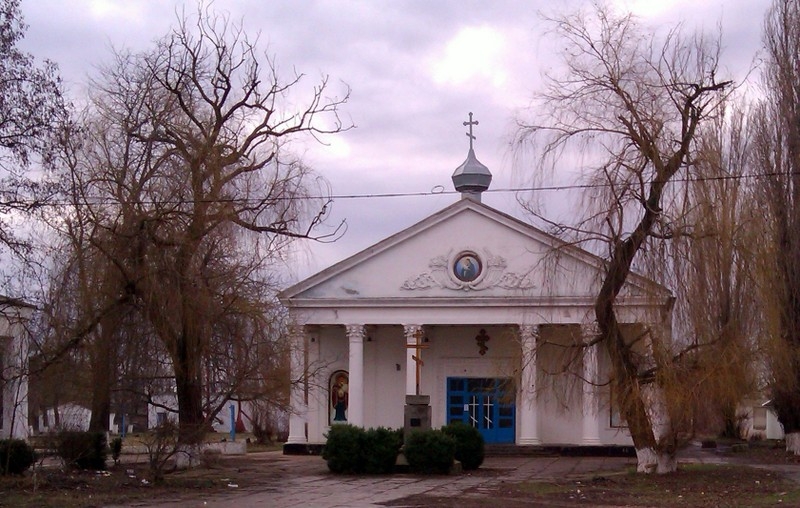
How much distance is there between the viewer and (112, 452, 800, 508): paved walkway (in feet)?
63.5

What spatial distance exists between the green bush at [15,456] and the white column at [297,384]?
7.03 m

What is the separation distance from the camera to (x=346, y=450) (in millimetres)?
26469

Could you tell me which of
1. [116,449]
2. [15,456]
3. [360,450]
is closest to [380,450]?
[360,450]

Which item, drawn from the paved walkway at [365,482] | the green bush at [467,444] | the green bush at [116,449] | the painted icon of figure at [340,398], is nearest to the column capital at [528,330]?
the paved walkway at [365,482]

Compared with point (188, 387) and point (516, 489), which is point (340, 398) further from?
point (516, 489)

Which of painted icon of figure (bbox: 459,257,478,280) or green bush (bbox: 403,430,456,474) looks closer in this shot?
green bush (bbox: 403,430,456,474)

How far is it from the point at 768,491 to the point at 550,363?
264 inches

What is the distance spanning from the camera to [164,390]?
27156mm

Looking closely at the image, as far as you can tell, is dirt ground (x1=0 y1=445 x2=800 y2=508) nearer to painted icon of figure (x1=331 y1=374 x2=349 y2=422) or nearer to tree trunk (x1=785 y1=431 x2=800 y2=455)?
tree trunk (x1=785 y1=431 x2=800 y2=455)

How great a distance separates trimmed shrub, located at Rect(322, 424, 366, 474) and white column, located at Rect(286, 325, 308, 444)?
1.85 metres

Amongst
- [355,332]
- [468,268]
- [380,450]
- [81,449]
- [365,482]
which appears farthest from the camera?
[355,332]

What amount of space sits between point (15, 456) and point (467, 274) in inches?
697

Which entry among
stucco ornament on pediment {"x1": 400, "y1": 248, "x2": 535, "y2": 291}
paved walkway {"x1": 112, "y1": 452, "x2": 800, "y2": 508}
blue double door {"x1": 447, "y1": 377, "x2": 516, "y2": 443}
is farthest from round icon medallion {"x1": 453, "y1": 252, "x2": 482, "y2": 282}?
paved walkway {"x1": 112, "y1": 452, "x2": 800, "y2": 508}

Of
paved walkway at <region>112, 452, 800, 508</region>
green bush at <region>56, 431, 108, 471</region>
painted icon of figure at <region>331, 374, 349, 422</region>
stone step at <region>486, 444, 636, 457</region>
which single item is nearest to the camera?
paved walkway at <region>112, 452, 800, 508</region>
